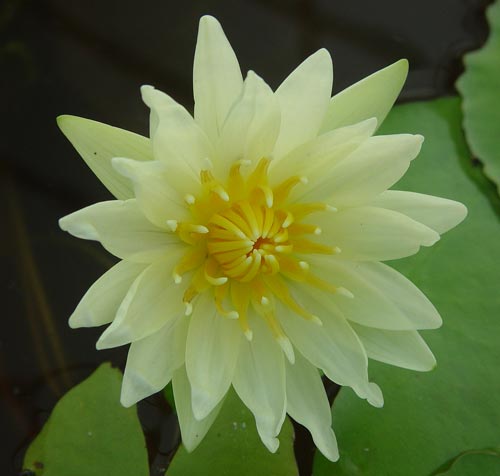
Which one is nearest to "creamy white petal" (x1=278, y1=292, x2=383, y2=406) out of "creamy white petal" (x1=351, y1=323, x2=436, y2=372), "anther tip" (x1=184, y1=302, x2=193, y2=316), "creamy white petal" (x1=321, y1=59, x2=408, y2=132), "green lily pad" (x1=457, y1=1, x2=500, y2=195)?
"creamy white petal" (x1=351, y1=323, x2=436, y2=372)

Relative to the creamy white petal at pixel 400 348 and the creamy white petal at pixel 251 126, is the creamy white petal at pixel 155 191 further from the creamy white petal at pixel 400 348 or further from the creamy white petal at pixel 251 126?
the creamy white petal at pixel 400 348

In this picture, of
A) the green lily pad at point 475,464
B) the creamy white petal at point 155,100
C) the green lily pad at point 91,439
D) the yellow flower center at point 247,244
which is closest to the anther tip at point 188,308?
the yellow flower center at point 247,244

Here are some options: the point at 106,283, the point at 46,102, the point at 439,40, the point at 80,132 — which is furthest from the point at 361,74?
the point at 106,283

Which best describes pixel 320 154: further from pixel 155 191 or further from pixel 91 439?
pixel 91 439

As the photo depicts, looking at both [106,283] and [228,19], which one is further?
[228,19]

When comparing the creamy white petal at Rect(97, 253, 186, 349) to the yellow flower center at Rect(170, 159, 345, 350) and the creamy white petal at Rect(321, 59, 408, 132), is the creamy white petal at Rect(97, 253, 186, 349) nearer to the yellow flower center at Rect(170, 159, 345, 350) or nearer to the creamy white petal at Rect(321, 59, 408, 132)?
the yellow flower center at Rect(170, 159, 345, 350)

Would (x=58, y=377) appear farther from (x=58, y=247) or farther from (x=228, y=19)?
(x=228, y=19)
